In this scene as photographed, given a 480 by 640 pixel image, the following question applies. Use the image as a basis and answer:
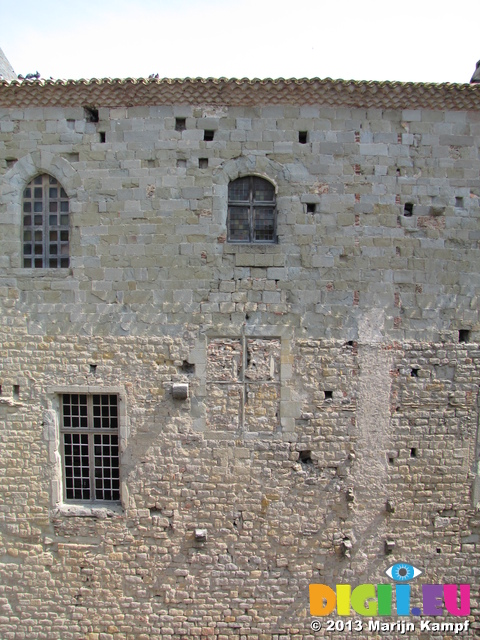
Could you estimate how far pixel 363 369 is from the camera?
19.9 ft

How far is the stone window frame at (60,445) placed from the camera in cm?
602

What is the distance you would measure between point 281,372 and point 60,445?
356cm

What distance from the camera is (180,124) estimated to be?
239 inches

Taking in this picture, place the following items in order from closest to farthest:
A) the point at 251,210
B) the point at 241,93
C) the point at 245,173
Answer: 1. the point at 241,93
2. the point at 245,173
3. the point at 251,210

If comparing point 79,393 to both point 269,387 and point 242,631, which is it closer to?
point 269,387

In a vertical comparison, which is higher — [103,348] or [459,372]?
[103,348]

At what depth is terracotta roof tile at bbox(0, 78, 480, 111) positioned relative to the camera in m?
5.84

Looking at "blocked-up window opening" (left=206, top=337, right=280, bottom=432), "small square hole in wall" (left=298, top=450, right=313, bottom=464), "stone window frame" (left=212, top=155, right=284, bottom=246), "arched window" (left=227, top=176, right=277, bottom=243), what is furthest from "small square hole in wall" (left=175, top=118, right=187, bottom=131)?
"small square hole in wall" (left=298, top=450, right=313, bottom=464)

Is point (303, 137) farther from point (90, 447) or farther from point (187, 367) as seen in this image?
point (90, 447)

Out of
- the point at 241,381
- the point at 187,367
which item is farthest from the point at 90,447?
the point at 241,381

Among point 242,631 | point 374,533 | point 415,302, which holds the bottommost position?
point 242,631

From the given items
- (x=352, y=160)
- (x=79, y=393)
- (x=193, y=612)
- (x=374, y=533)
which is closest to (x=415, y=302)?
(x=352, y=160)

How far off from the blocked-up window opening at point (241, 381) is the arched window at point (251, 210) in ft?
5.22

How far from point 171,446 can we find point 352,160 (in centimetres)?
503
